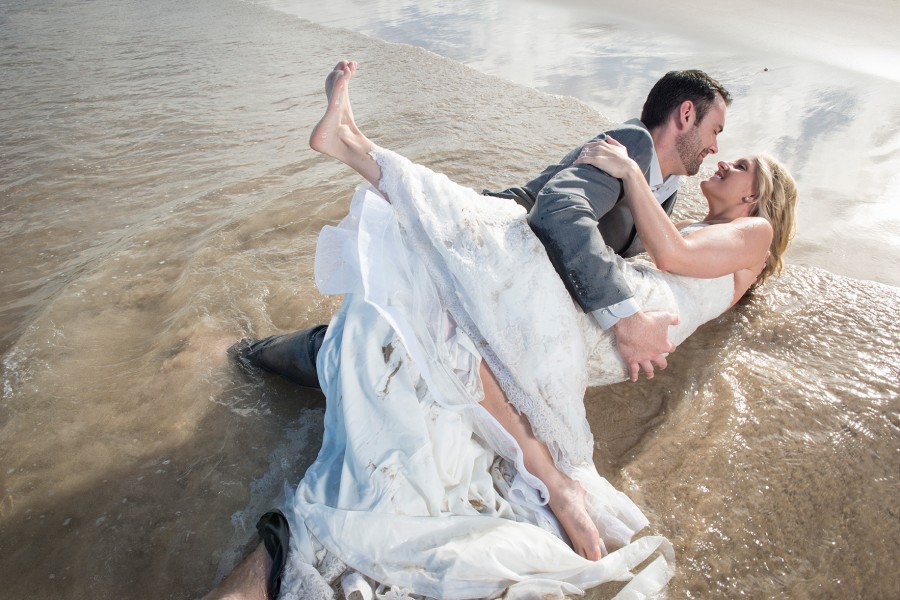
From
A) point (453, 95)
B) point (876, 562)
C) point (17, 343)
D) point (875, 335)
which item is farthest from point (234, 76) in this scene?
point (876, 562)

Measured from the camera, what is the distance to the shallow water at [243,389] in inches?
83.7

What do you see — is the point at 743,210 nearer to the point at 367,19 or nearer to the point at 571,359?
the point at 571,359

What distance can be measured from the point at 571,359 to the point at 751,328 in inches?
59.2

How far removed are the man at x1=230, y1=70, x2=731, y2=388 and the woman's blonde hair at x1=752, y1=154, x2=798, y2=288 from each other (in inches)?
10.2

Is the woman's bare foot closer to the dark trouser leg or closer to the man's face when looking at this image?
the dark trouser leg

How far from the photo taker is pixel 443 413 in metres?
2.13

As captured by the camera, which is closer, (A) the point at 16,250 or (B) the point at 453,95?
(A) the point at 16,250

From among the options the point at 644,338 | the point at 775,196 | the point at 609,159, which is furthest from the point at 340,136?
the point at 775,196

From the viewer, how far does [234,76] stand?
7.35 m

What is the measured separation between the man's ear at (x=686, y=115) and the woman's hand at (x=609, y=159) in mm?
452

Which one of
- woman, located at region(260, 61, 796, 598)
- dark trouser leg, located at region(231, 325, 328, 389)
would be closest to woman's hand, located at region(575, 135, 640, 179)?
woman, located at region(260, 61, 796, 598)

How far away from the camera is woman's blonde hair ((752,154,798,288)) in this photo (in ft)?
8.95

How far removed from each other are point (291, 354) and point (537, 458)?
1143 mm

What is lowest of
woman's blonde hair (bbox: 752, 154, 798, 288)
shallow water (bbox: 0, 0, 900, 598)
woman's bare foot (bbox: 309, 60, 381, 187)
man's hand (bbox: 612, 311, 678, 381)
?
shallow water (bbox: 0, 0, 900, 598)
